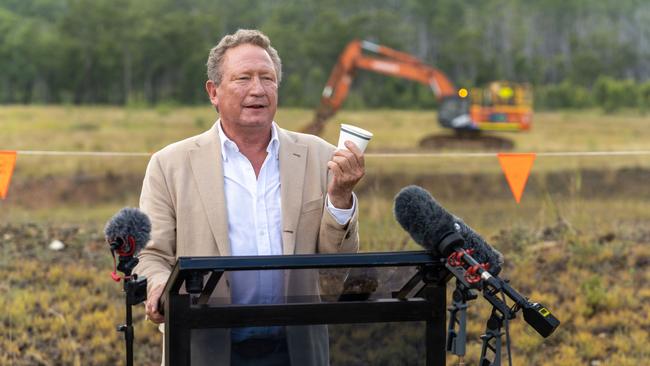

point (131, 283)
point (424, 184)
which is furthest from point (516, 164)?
point (424, 184)

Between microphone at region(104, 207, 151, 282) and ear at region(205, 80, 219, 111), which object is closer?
microphone at region(104, 207, 151, 282)

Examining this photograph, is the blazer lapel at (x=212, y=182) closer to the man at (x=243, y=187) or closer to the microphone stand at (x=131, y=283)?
the man at (x=243, y=187)

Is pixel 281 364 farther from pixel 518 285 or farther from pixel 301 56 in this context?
pixel 301 56

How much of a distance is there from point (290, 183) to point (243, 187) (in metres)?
0.15

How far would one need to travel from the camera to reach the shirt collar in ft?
11.3

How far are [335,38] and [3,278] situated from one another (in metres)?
12.3

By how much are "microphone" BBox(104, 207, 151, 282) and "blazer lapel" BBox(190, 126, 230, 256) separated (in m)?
0.28

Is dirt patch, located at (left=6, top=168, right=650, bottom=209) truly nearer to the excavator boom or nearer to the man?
the excavator boom

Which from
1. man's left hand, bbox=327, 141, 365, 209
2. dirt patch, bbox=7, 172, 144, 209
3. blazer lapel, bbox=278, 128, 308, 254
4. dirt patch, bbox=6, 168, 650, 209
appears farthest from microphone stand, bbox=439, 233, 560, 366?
dirt patch, bbox=7, 172, 144, 209

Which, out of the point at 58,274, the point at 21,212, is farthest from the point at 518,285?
the point at 21,212

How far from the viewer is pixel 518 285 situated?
8.44 meters

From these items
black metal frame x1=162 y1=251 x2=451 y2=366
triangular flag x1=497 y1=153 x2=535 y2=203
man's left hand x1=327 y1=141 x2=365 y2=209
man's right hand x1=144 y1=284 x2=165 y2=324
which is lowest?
triangular flag x1=497 y1=153 x2=535 y2=203

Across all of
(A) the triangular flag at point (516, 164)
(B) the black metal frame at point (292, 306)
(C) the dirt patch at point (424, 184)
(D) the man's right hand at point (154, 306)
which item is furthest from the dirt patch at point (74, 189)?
(B) the black metal frame at point (292, 306)

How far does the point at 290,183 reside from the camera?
3.40 meters
